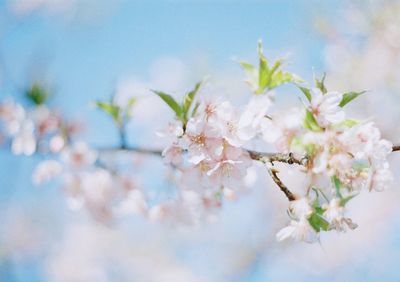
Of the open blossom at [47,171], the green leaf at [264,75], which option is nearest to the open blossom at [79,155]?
the open blossom at [47,171]

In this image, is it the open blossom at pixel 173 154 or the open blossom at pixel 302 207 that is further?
the open blossom at pixel 173 154

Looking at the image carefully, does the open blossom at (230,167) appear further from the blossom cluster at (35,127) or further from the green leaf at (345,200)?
the blossom cluster at (35,127)

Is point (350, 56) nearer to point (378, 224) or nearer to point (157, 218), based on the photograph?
point (378, 224)

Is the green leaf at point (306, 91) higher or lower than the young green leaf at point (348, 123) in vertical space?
higher

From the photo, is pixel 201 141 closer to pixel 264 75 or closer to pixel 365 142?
pixel 264 75

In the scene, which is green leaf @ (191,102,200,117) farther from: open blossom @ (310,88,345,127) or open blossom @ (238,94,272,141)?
open blossom @ (310,88,345,127)

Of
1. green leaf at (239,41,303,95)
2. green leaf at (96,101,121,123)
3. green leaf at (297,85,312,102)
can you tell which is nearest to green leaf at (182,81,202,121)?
green leaf at (239,41,303,95)
